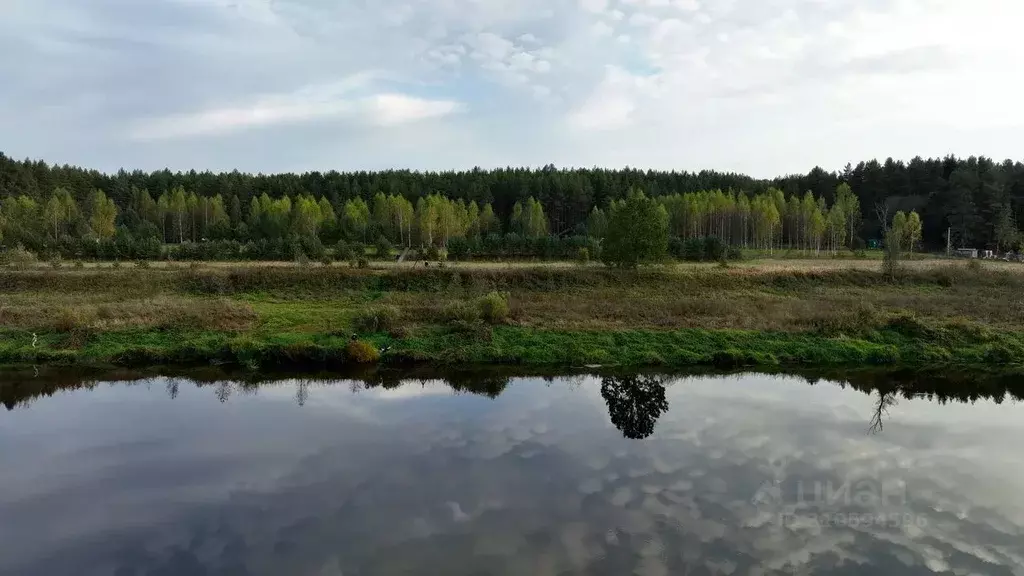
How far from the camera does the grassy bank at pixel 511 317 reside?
30125 mm

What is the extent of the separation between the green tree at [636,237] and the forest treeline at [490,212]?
16.5m

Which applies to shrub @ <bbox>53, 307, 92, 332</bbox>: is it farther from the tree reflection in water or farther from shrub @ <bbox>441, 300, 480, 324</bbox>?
the tree reflection in water

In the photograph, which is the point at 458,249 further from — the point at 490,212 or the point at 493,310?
the point at 493,310

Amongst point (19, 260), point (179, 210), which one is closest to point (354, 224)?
point (179, 210)

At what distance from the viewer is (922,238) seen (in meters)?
82.5

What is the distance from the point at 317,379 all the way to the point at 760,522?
19456mm

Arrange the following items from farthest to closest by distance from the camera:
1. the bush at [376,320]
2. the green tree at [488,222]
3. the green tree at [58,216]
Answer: the green tree at [488,222], the green tree at [58,216], the bush at [376,320]

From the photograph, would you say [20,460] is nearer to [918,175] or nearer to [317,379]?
[317,379]

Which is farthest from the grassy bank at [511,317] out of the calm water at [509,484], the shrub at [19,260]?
the calm water at [509,484]

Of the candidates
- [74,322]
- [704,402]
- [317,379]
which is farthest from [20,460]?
[704,402]

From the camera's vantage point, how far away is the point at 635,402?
23.8 m

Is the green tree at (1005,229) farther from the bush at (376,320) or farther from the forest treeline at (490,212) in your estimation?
the bush at (376,320)

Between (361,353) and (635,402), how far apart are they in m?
13.4

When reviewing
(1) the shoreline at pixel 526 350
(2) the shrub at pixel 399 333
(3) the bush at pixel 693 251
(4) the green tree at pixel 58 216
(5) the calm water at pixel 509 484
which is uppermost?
(4) the green tree at pixel 58 216
